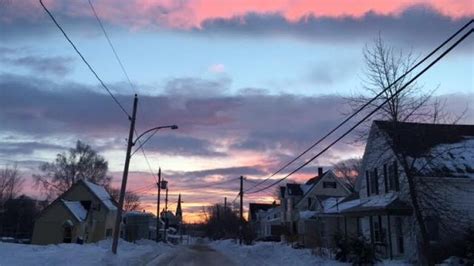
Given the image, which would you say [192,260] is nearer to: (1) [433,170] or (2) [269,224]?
(1) [433,170]

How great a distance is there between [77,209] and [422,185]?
4932 centimetres

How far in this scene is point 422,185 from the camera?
2864cm

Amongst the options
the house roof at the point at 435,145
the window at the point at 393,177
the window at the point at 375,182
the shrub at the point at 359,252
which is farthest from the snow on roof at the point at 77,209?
the house roof at the point at 435,145

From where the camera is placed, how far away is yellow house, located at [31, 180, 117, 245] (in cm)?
6531

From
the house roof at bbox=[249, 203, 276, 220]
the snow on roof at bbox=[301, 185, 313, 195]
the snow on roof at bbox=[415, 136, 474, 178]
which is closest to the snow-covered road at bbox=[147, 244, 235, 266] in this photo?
the snow on roof at bbox=[415, 136, 474, 178]

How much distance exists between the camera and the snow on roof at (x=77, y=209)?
2594 inches

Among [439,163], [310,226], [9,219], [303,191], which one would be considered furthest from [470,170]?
[9,219]

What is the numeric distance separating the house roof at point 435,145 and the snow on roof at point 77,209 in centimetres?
4658

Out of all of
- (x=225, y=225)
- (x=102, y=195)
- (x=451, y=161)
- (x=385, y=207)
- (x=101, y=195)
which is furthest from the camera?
(x=225, y=225)

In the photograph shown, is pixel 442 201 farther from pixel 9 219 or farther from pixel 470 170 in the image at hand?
pixel 9 219

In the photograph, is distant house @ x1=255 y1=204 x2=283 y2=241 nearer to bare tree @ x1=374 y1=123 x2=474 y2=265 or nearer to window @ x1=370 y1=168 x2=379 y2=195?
window @ x1=370 y1=168 x2=379 y2=195

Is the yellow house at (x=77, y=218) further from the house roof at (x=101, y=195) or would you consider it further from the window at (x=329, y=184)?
the window at (x=329, y=184)

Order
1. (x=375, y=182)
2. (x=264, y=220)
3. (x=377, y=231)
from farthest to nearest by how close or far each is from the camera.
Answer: (x=264, y=220)
(x=375, y=182)
(x=377, y=231)

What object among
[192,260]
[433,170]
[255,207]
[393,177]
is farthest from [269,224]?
[433,170]
